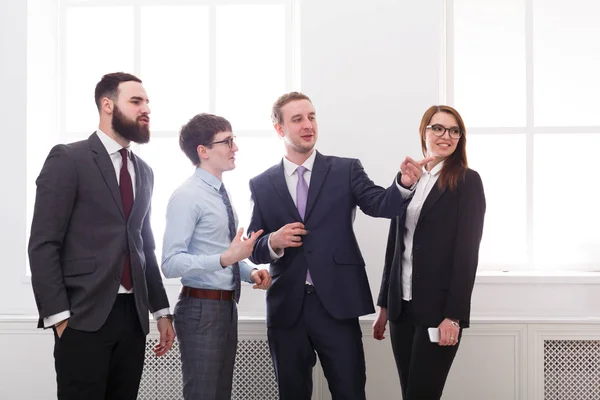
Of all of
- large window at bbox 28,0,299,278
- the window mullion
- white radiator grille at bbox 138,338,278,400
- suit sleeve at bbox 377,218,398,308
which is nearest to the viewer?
suit sleeve at bbox 377,218,398,308

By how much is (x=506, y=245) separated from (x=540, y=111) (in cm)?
86

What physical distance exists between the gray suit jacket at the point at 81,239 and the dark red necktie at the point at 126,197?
0.9 inches

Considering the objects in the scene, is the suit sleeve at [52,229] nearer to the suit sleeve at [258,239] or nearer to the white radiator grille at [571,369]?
the suit sleeve at [258,239]

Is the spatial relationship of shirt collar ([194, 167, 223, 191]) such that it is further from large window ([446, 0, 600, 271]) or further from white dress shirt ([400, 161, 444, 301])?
large window ([446, 0, 600, 271])

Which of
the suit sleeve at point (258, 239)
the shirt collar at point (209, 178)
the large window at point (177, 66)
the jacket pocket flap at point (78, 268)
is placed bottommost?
the jacket pocket flap at point (78, 268)

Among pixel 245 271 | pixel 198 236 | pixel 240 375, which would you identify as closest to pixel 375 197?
pixel 245 271

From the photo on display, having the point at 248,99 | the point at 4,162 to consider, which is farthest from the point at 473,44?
the point at 4,162

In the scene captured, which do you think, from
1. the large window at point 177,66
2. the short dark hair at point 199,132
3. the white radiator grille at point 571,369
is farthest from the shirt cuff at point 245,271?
the white radiator grille at point 571,369

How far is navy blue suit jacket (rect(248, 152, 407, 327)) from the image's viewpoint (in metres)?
2.53

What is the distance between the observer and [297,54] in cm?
348

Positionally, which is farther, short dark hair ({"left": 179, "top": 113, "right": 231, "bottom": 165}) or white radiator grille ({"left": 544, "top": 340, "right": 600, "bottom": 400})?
white radiator grille ({"left": 544, "top": 340, "right": 600, "bottom": 400})

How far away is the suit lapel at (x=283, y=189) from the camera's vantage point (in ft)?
8.57

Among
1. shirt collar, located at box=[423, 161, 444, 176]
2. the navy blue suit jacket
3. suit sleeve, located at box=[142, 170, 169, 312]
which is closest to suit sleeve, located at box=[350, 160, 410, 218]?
the navy blue suit jacket

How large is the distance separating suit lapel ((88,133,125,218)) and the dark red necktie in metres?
0.05
